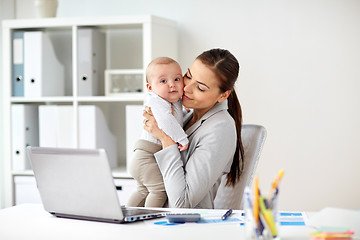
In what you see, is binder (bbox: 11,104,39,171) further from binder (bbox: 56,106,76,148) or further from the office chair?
the office chair

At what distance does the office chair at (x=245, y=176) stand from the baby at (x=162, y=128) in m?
0.23

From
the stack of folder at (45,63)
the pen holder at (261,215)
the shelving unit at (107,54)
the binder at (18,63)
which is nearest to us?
the pen holder at (261,215)

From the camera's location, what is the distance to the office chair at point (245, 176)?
6.84 ft

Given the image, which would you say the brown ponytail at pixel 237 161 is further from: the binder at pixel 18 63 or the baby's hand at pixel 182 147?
the binder at pixel 18 63

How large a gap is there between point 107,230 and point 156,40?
1.96 meters

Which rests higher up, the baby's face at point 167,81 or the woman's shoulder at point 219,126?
the baby's face at point 167,81

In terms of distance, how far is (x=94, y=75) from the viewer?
A: 3.39m

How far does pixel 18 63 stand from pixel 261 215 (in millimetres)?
2633

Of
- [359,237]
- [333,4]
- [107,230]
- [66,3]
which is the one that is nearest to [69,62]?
[66,3]

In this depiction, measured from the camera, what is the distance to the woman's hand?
2031 mm

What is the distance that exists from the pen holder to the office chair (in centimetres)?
85

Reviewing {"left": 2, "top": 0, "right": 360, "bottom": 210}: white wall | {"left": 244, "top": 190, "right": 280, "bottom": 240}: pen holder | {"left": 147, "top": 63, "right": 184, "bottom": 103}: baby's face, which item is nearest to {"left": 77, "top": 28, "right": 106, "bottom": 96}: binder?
{"left": 2, "top": 0, "right": 360, "bottom": 210}: white wall

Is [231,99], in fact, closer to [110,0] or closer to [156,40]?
[156,40]

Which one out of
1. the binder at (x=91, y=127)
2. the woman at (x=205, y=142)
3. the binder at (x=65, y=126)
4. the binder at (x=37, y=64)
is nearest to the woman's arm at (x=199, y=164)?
the woman at (x=205, y=142)
